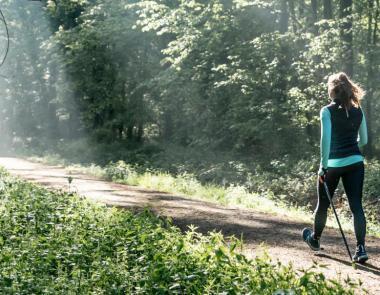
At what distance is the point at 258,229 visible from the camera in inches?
348

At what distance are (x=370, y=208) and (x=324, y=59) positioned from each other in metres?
5.98

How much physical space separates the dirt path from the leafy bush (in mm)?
668

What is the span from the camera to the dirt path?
6.40 meters

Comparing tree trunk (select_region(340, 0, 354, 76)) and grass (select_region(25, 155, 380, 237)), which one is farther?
tree trunk (select_region(340, 0, 354, 76))

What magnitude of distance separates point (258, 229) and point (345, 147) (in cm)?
282

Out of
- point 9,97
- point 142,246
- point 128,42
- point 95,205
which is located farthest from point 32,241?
point 9,97

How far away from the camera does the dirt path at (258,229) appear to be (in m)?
6.40

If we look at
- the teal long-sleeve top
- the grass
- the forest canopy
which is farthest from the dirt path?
the forest canopy

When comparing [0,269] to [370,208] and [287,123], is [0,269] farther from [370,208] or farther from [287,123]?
[287,123]

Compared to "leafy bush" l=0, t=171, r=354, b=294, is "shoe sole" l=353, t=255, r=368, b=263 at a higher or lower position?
lower

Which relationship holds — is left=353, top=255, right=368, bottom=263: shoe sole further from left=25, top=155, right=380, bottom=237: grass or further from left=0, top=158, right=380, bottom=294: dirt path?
left=25, top=155, right=380, bottom=237: grass

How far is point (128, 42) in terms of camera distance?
29516 mm

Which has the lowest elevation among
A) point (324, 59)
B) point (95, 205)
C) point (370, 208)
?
point (370, 208)

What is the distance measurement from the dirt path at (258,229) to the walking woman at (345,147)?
0.50 meters
